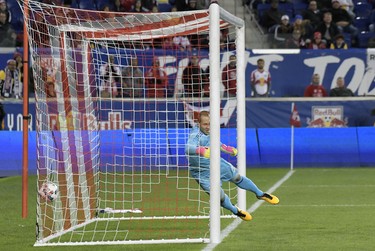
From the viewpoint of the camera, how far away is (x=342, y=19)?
3388cm

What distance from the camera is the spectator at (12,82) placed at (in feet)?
92.2

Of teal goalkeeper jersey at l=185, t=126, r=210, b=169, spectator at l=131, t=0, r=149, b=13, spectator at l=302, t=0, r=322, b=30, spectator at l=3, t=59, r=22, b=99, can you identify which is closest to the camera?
teal goalkeeper jersey at l=185, t=126, r=210, b=169

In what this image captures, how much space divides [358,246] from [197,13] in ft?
11.9

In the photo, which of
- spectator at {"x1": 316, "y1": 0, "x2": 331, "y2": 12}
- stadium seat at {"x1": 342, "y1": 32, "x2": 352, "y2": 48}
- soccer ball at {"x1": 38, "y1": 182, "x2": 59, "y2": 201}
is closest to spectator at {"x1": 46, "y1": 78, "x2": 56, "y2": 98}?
soccer ball at {"x1": 38, "y1": 182, "x2": 59, "y2": 201}

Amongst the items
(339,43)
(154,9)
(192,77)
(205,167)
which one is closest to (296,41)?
(339,43)

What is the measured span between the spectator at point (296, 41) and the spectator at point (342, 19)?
2191mm

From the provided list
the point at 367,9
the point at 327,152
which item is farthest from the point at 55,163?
the point at 367,9

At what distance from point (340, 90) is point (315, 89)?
67 cm

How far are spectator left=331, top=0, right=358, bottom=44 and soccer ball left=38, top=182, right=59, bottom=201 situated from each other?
2033 centimetres

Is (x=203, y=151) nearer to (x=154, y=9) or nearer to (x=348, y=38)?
(x=154, y=9)

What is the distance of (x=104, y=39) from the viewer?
16234 millimetres

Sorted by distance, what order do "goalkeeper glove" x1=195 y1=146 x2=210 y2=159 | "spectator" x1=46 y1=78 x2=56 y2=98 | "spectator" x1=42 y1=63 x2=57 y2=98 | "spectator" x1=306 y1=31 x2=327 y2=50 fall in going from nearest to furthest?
"goalkeeper glove" x1=195 y1=146 x2=210 y2=159
"spectator" x1=42 y1=63 x2=57 y2=98
"spectator" x1=46 y1=78 x2=56 y2=98
"spectator" x1=306 y1=31 x2=327 y2=50

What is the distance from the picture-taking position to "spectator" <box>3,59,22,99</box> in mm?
28094

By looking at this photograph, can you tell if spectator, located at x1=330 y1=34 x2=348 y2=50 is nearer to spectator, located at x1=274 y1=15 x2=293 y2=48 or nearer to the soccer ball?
spectator, located at x1=274 y1=15 x2=293 y2=48
